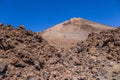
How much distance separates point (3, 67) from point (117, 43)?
6860 mm

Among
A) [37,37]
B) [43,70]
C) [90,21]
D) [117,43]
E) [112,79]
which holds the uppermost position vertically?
[90,21]

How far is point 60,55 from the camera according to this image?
49.0 ft

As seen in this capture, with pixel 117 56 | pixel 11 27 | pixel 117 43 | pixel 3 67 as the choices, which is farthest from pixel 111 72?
pixel 11 27

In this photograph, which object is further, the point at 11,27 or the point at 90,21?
the point at 90,21

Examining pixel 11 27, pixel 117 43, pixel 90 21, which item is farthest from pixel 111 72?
pixel 90 21

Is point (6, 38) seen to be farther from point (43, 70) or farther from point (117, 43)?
point (117, 43)

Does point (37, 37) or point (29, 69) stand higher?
point (37, 37)

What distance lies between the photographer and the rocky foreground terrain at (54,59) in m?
12.0

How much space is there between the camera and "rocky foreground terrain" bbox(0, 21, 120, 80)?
39.3ft

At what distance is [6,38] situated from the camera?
1395 cm

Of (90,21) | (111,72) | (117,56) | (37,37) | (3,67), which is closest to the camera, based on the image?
(3,67)

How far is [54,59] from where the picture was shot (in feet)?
44.3

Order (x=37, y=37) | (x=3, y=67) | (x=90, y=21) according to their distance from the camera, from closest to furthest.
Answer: (x=3, y=67) → (x=37, y=37) → (x=90, y=21)

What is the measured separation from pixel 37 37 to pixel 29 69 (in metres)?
5.52
